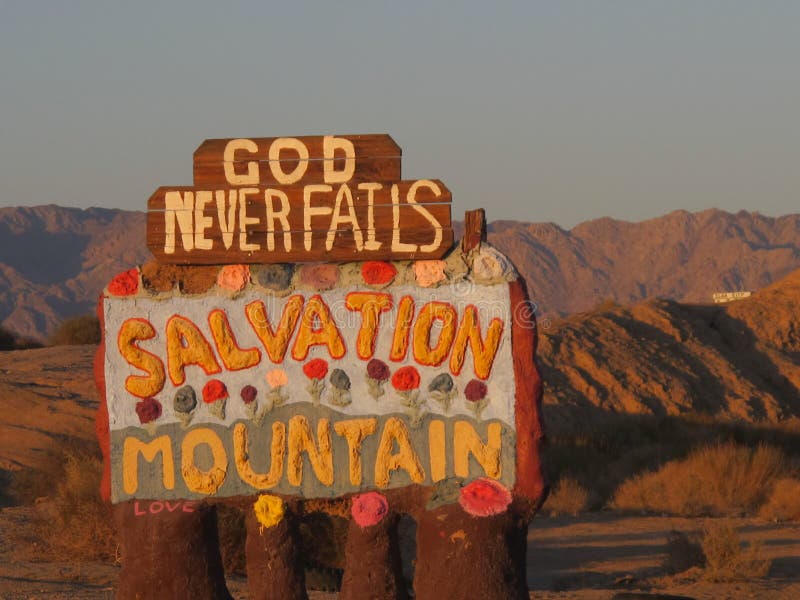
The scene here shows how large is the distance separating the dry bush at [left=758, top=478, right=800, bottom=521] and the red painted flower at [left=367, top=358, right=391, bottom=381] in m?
10.7

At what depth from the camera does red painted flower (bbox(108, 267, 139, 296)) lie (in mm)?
8711

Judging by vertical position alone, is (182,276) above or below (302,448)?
above

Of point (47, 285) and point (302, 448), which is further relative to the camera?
point (47, 285)

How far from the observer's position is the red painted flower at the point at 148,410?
28.5ft

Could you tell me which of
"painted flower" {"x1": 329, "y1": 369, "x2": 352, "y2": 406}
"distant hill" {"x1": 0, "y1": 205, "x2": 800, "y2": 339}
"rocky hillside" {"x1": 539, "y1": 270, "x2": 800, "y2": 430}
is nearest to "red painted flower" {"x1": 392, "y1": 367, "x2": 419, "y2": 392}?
"painted flower" {"x1": 329, "y1": 369, "x2": 352, "y2": 406}

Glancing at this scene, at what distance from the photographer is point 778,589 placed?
12750 millimetres

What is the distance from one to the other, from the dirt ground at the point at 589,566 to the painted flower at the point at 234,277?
347 centimetres

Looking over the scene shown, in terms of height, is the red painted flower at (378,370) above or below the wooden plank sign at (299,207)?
below

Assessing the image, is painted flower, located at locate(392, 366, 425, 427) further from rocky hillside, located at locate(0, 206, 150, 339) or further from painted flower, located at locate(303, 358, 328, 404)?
rocky hillside, located at locate(0, 206, 150, 339)

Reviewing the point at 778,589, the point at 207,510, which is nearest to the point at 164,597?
the point at 207,510

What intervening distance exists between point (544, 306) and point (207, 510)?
3319 inches

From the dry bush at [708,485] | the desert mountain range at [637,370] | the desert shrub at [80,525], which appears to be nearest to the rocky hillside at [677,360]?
the desert mountain range at [637,370]

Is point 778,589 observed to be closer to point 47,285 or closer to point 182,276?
point 182,276

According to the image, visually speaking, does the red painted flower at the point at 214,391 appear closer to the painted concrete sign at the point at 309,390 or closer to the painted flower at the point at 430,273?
the painted concrete sign at the point at 309,390
